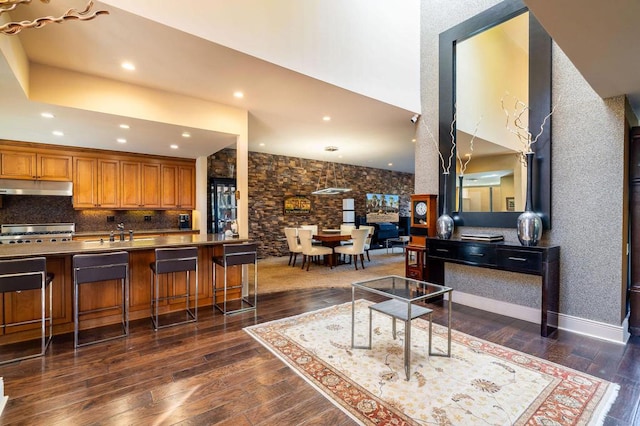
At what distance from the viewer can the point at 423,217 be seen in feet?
14.1

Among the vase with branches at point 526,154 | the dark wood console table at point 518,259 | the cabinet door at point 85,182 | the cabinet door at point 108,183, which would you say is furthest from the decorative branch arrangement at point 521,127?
the cabinet door at point 85,182

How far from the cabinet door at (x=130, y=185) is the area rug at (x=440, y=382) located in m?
4.17

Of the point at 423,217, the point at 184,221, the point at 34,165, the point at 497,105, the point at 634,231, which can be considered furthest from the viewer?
the point at 184,221

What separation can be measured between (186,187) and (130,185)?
1.00 metres

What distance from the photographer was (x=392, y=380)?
85.5 inches

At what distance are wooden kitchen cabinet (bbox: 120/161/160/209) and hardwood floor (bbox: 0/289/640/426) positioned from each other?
10.5 ft

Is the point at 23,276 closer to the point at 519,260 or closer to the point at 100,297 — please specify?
the point at 100,297

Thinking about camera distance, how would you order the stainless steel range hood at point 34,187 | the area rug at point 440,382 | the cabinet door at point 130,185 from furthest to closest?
1. the cabinet door at point 130,185
2. the stainless steel range hood at point 34,187
3. the area rug at point 440,382

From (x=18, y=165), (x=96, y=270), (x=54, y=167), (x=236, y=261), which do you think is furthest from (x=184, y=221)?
(x=96, y=270)

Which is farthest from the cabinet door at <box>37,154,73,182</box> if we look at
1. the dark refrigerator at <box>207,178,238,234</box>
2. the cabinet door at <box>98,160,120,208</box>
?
the dark refrigerator at <box>207,178,238,234</box>

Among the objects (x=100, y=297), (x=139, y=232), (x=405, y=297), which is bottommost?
(x=100, y=297)

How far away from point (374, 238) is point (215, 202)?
5.30 m

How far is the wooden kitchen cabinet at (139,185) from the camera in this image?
222 inches

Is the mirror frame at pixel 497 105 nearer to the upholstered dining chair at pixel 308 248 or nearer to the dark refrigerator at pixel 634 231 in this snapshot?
the dark refrigerator at pixel 634 231
